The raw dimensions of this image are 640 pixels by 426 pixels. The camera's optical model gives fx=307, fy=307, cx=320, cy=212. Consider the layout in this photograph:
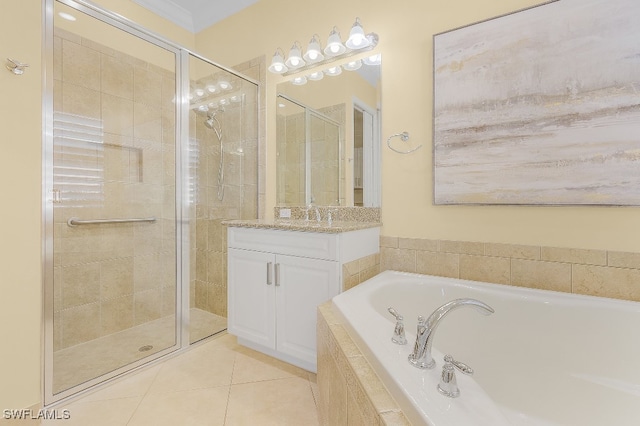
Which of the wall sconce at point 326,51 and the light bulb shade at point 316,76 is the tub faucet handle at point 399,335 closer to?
the wall sconce at point 326,51

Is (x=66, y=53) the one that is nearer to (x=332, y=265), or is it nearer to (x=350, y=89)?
(x=350, y=89)

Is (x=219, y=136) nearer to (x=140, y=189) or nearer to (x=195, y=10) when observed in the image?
(x=140, y=189)

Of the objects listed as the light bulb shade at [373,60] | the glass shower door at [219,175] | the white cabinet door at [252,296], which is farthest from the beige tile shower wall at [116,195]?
the light bulb shade at [373,60]

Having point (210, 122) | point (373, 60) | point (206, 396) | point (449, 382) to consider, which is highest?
point (373, 60)

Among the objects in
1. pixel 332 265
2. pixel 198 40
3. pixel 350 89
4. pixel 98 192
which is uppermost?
pixel 198 40

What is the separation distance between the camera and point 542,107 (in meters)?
1.48

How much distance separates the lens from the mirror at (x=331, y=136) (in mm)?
2033

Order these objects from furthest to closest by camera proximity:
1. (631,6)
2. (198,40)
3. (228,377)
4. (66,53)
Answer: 1. (198,40)
2. (66,53)
3. (228,377)
4. (631,6)

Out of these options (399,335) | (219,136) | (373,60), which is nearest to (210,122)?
(219,136)

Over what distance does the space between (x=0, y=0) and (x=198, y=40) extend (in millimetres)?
1871

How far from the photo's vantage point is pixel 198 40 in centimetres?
301

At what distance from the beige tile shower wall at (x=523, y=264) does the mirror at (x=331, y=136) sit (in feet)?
1.27

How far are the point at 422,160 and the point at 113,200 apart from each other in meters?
2.18

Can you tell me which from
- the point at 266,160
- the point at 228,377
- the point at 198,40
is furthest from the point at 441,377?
the point at 198,40
